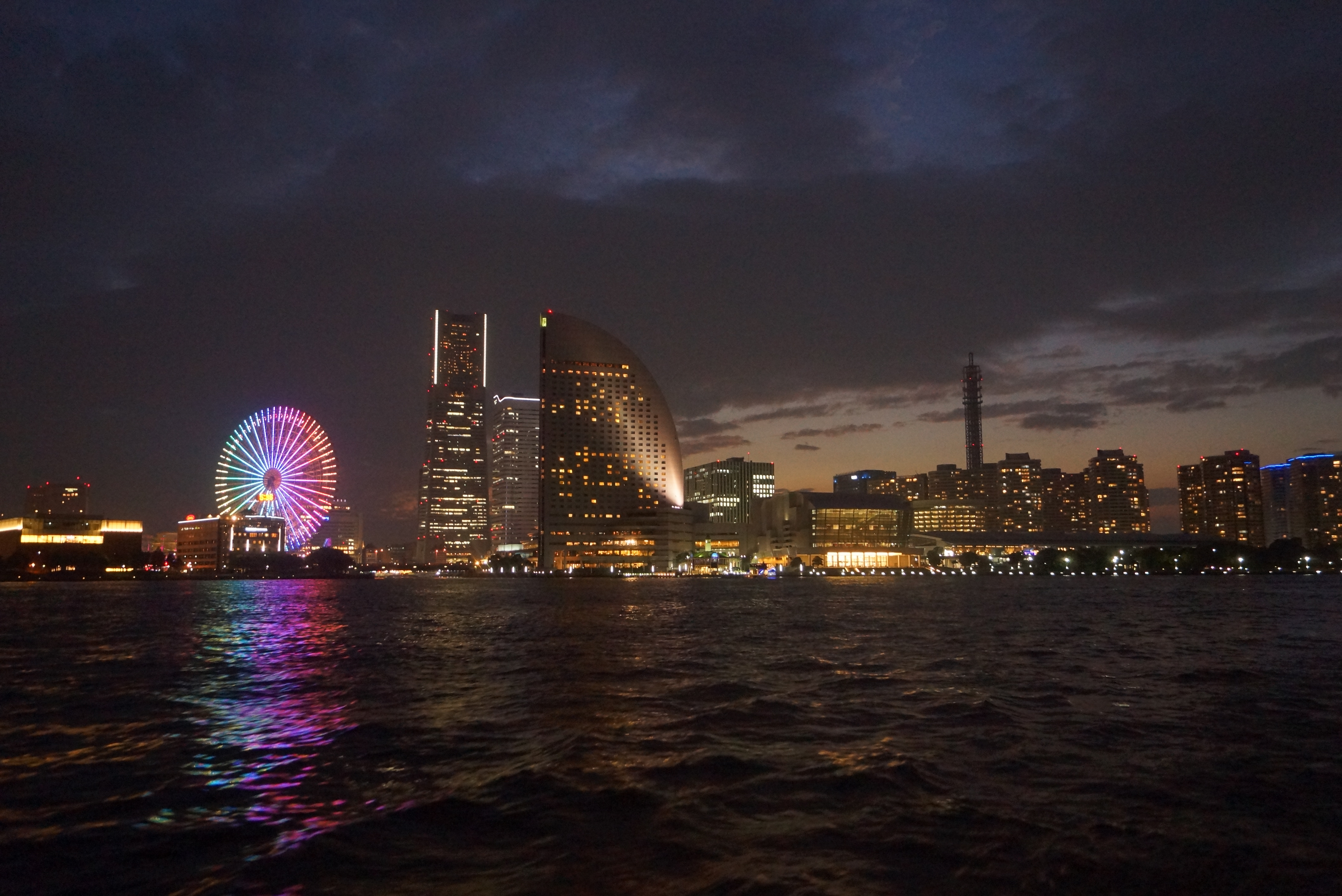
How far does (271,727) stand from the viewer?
19.4 meters

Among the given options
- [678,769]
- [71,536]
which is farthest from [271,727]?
[71,536]

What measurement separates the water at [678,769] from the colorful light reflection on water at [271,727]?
114 mm

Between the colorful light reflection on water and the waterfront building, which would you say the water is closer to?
the colorful light reflection on water

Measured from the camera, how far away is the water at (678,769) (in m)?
9.77

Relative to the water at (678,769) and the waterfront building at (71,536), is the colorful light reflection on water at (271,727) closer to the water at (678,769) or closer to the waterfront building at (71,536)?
the water at (678,769)

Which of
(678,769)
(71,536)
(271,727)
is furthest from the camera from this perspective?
(71,536)

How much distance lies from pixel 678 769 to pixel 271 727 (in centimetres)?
1043

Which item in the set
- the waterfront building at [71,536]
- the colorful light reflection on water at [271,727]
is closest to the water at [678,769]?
the colorful light reflection on water at [271,727]

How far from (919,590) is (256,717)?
106226mm

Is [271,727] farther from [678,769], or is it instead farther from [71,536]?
[71,536]

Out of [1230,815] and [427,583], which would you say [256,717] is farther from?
[427,583]

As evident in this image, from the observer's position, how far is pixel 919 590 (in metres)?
116

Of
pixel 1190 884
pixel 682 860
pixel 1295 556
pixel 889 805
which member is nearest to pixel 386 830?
pixel 682 860

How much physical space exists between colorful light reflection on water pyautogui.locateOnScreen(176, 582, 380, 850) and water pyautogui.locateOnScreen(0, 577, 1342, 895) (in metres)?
0.11
